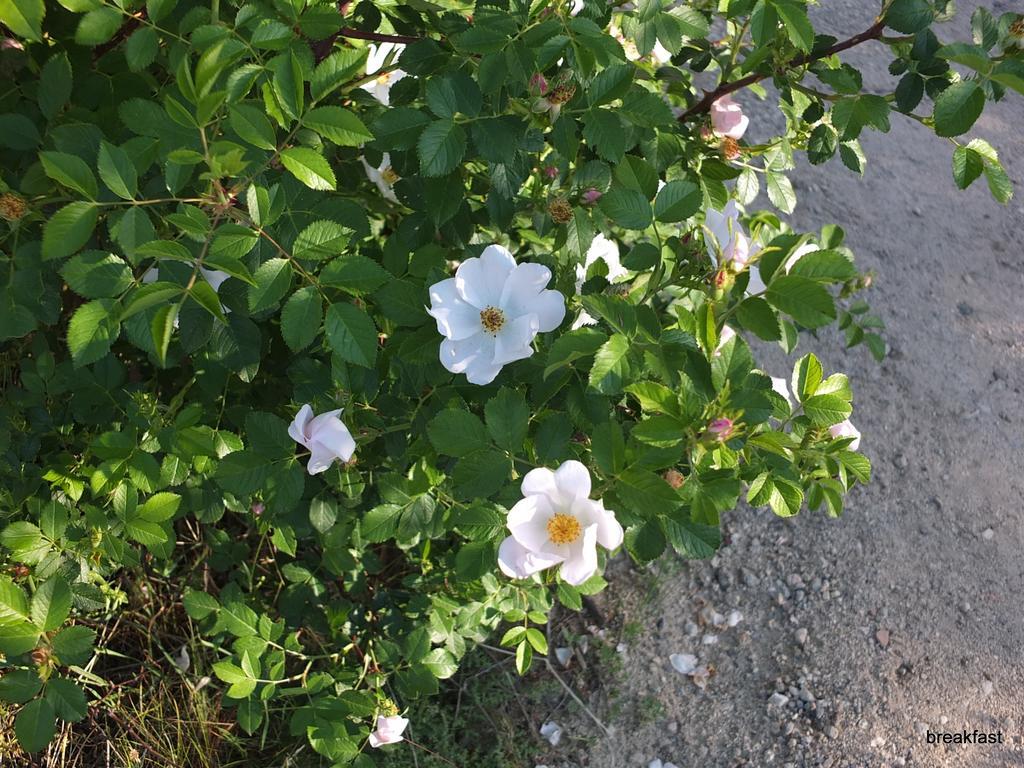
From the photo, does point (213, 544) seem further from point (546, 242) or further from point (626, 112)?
point (626, 112)

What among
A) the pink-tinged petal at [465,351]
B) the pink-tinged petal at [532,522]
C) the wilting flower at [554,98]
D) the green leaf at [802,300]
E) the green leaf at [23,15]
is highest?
the green leaf at [23,15]

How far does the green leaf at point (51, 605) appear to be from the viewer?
117cm

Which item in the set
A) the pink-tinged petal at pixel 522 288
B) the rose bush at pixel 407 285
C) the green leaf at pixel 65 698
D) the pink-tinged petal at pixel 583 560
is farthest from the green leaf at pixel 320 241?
the green leaf at pixel 65 698

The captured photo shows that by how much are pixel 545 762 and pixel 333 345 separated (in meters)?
1.27

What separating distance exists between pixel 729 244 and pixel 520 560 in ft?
1.71

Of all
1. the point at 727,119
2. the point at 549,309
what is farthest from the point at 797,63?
the point at 549,309

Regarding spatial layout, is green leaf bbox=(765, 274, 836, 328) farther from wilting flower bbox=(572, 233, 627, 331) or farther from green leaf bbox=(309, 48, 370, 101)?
green leaf bbox=(309, 48, 370, 101)

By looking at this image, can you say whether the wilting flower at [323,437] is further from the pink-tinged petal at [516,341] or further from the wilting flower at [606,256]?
the wilting flower at [606,256]

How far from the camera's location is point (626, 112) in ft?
3.65

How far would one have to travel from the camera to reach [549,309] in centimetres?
109

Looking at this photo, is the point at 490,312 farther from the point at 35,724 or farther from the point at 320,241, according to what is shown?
the point at 35,724

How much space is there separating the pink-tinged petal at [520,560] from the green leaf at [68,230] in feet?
1.93

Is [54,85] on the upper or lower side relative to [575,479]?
upper

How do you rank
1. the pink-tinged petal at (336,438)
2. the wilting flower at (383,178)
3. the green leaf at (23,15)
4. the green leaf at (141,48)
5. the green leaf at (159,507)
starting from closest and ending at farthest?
the green leaf at (23,15), the green leaf at (141,48), the pink-tinged petal at (336,438), the green leaf at (159,507), the wilting flower at (383,178)
